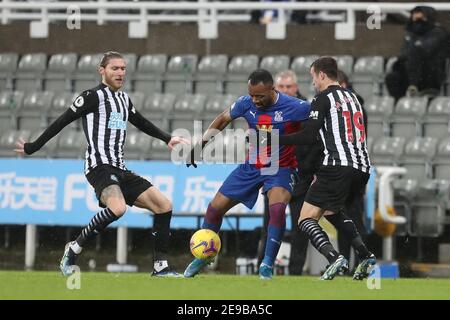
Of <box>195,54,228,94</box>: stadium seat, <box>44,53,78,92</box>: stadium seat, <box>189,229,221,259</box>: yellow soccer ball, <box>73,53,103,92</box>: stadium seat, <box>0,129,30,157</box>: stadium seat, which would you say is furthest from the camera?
<box>44,53,78,92</box>: stadium seat

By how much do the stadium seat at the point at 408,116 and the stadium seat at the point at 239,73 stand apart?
2.34m

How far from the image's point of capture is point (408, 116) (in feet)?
59.8

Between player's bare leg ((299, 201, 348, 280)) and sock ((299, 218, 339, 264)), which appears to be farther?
sock ((299, 218, 339, 264))

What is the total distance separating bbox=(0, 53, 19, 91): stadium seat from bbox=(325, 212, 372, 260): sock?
969 centimetres

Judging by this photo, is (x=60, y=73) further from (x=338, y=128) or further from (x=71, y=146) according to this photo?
(x=338, y=128)

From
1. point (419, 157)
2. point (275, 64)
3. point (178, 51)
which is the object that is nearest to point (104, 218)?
point (419, 157)

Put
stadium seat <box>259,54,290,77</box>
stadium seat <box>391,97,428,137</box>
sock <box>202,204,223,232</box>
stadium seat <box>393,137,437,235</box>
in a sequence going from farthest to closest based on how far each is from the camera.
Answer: stadium seat <box>259,54,290,77</box>, stadium seat <box>391,97,428,137</box>, stadium seat <box>393,137,437,235</box>, sock <box>202,204,223,232</box>

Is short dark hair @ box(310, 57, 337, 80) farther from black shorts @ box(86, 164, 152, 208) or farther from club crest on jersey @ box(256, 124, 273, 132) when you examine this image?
black shorts @ box(86, 164, 152, 208)

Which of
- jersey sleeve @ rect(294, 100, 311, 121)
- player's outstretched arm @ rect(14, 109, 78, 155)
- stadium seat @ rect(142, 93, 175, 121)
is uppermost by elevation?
stadium seat @ rect(142, 93, 175, 121)

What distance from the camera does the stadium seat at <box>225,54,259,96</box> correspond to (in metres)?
19.4

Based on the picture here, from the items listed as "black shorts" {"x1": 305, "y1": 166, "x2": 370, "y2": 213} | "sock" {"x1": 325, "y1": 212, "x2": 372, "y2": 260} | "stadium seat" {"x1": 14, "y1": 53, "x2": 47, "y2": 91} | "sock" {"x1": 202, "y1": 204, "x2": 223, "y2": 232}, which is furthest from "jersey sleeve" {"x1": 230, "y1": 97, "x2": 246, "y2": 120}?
"stadium seat" {"x1": 14, "y1": 53, "x2": 47, "y2": 91}

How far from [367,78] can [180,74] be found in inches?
113

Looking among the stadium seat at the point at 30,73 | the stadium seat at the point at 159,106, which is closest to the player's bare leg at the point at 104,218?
the stadium seat at the point at 159,106

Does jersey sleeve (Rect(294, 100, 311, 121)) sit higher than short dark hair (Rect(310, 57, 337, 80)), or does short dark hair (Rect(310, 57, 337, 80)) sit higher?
short dark hair (Rect(310, 57, 337, 80))
